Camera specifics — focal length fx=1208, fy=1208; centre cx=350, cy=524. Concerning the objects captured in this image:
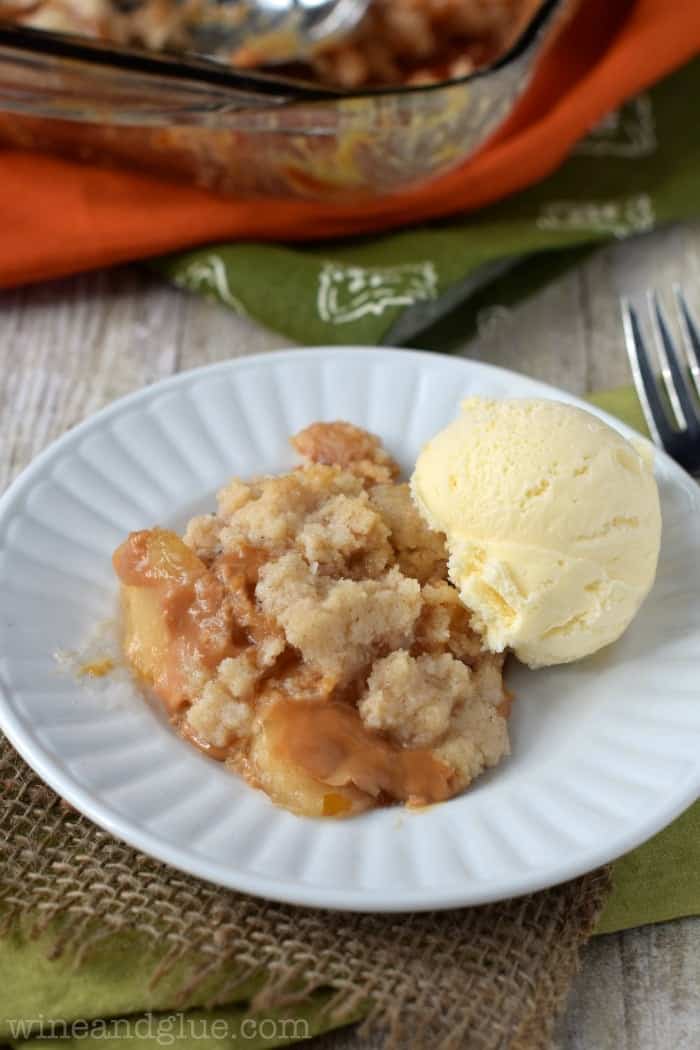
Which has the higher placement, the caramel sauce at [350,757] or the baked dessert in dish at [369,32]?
the baked dessert in dish at [369,32]

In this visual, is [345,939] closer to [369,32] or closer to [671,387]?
[671,387]

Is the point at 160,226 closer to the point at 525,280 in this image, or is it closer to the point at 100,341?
the point at 100,341

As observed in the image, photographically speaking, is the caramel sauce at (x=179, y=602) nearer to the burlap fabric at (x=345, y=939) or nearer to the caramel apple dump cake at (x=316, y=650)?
the caramel apple dump cake at (x=316, y=650)

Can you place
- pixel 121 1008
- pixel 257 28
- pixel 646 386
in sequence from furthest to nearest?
pixel 257 28 → pixel 646 386 → pixel 121 1008

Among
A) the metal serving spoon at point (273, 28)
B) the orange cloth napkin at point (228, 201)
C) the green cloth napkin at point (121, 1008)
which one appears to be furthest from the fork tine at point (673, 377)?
the green cloth napkin at point (121, 1008)

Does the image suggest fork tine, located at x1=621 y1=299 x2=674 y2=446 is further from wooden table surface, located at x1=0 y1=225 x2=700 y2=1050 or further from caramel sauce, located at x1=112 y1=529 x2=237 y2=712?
caramel sauce, located at x1=112 y1=529 x2=237 y2=712

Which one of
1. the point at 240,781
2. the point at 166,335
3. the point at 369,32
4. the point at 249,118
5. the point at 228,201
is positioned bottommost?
the point at 240,781

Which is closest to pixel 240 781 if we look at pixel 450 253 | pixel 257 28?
pixel 450 253
